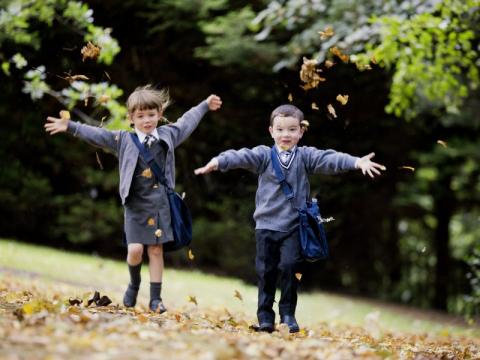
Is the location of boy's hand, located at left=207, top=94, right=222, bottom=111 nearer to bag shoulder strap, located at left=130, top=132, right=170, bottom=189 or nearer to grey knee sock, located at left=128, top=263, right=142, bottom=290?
bag shoulder strap, located at left=130, top=132, right=170, bottom=189

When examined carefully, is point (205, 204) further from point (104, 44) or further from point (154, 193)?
point (154, 193)

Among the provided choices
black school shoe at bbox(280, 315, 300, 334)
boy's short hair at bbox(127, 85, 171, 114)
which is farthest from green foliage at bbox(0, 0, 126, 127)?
black school shoe at bbox(280, 315, 300, 334)

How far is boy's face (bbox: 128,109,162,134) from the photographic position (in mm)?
5980

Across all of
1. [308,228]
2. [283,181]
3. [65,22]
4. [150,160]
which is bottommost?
[308,228]

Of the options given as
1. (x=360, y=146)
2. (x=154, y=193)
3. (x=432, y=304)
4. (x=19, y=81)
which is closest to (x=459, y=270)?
(x=432, y=304)

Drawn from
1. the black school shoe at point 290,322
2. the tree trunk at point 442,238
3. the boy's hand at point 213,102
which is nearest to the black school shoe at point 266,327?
the black school shoe at point 290,322

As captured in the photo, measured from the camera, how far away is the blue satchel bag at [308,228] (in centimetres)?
550

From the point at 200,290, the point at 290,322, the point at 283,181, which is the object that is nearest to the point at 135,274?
the point at 290,322

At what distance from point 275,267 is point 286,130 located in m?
1.07

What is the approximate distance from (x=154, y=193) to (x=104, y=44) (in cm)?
351

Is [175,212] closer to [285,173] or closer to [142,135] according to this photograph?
[142,135]

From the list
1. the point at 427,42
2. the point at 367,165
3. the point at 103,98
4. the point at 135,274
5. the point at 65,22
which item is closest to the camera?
the point at 367,165

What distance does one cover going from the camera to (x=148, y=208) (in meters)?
6.02

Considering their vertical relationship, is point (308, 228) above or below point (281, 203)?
below
